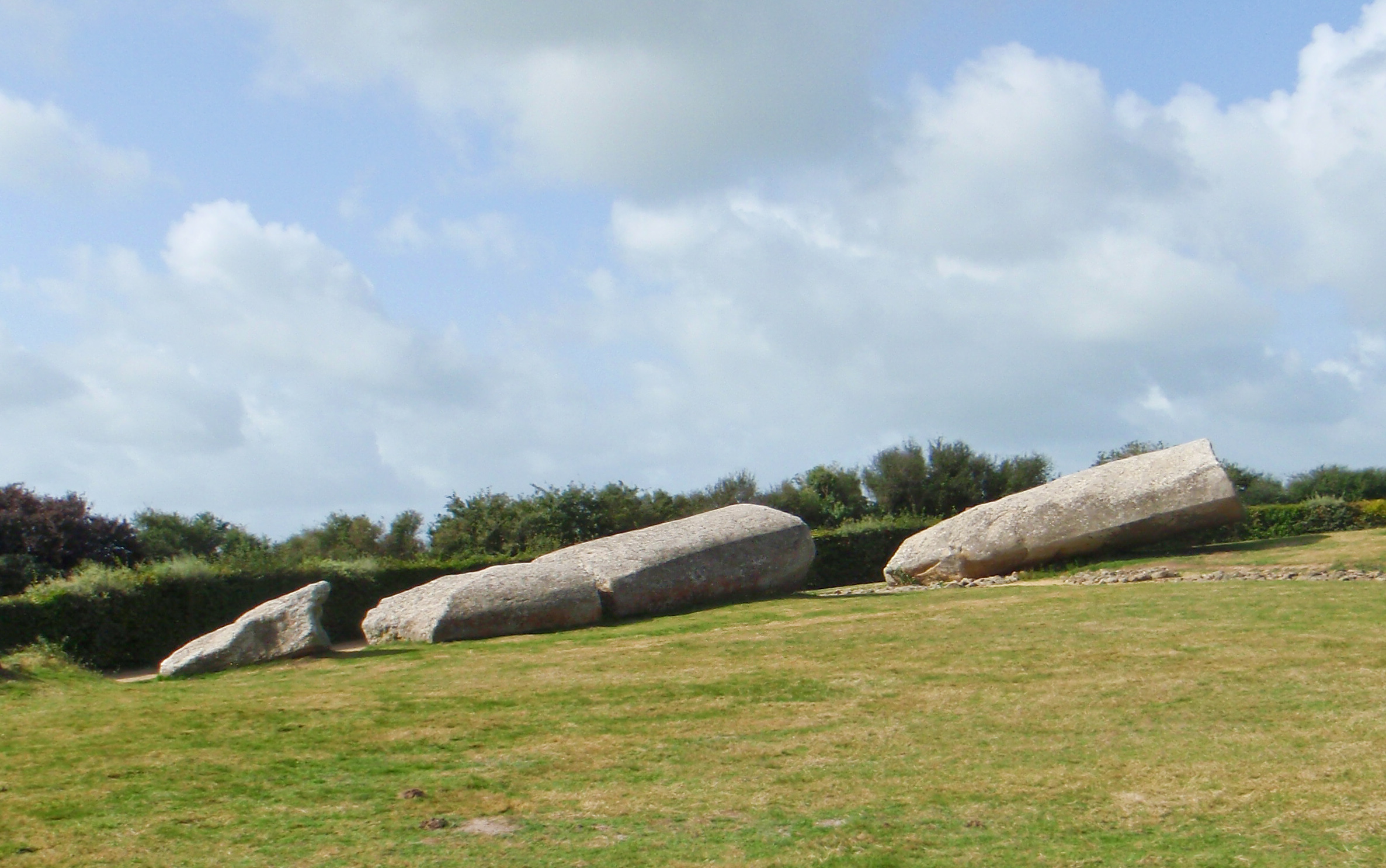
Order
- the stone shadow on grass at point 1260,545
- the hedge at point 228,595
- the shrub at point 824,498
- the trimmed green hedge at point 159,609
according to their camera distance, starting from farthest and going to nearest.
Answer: the shrub at point 824,498
the stone shadow on grass at point 1260,545
the hedge at point 228,595
the trimmed green hedge at point 159,609

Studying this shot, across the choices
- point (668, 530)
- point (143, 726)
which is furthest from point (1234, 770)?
point (668, 530)

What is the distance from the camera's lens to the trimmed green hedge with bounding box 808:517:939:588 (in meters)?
29.9

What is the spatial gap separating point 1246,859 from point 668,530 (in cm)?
1788

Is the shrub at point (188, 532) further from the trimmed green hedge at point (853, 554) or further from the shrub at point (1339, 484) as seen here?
the shrub at point (1339, 484)

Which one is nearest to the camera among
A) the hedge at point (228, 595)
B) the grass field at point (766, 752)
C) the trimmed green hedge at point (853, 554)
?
the grass field at point (766, 752)

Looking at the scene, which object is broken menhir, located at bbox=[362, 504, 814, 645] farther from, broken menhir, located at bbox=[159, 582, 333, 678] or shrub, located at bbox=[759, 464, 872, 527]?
shrub, located at bbox=[759, 464, 872, 527]

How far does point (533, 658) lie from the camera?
1673 centimetres

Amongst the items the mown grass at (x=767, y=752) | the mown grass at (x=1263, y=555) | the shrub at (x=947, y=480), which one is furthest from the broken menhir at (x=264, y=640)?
the shrub at (x=947, y=480)

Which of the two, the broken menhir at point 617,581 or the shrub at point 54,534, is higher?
the shrub at point 54,534

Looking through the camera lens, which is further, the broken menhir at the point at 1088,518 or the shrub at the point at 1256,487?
the shrub at the point at 1256,487

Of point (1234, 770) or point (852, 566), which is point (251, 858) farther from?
point (852, 566)

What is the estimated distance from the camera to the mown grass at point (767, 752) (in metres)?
7.54

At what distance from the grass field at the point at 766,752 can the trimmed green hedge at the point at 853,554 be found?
12490 mm

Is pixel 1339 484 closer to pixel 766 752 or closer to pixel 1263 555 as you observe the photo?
pixel 1263 555
